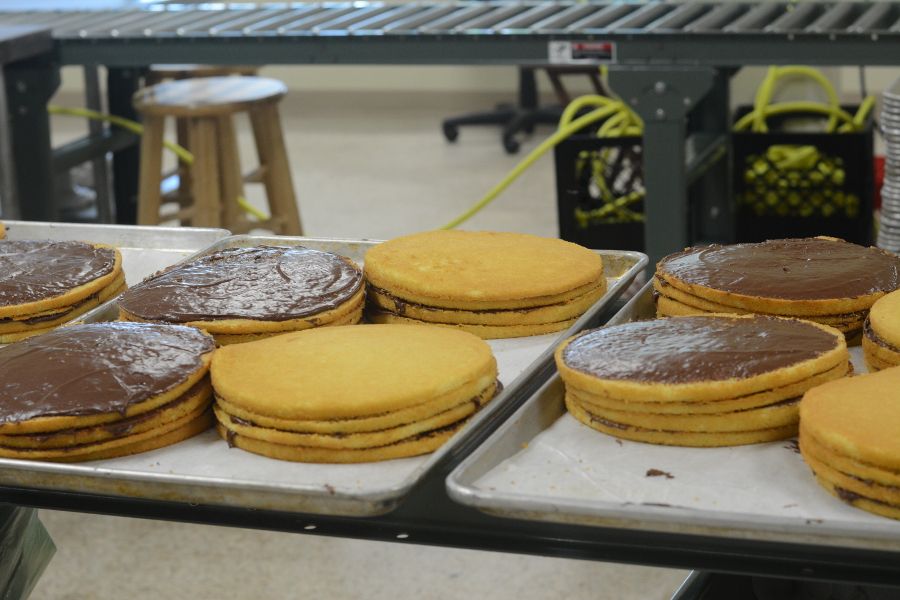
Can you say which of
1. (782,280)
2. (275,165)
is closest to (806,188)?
(275,165)

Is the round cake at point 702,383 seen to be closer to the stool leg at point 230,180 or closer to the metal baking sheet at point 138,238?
the metal baking sheet at point 138,238

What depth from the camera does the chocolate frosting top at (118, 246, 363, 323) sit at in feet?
4.08

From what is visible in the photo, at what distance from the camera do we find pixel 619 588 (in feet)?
7.30

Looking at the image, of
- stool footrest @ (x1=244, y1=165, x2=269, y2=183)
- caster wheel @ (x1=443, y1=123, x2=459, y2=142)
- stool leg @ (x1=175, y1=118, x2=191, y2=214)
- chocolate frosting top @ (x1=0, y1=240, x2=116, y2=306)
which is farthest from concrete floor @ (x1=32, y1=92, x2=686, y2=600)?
caster wheel @ (x1=443, y1=123, x2=459, y2=142)

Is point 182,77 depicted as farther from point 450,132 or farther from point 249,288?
point 249,288

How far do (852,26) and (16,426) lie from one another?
1.95m

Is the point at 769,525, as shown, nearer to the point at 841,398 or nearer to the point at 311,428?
the point at 841,398

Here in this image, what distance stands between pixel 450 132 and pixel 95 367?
509 centimetres

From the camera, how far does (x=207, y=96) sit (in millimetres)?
3365

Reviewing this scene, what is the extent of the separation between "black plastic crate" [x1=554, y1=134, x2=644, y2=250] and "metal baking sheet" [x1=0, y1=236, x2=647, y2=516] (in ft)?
6.29

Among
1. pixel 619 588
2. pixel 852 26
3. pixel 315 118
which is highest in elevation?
pixel 852 26

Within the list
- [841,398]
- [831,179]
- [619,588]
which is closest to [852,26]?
[831,179]

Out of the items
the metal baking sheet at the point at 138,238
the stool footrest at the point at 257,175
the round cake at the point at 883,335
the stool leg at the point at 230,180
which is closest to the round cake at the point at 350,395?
the round cake at the point at 883,335

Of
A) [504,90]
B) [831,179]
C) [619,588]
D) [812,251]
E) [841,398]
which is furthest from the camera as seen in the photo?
[504,90]
